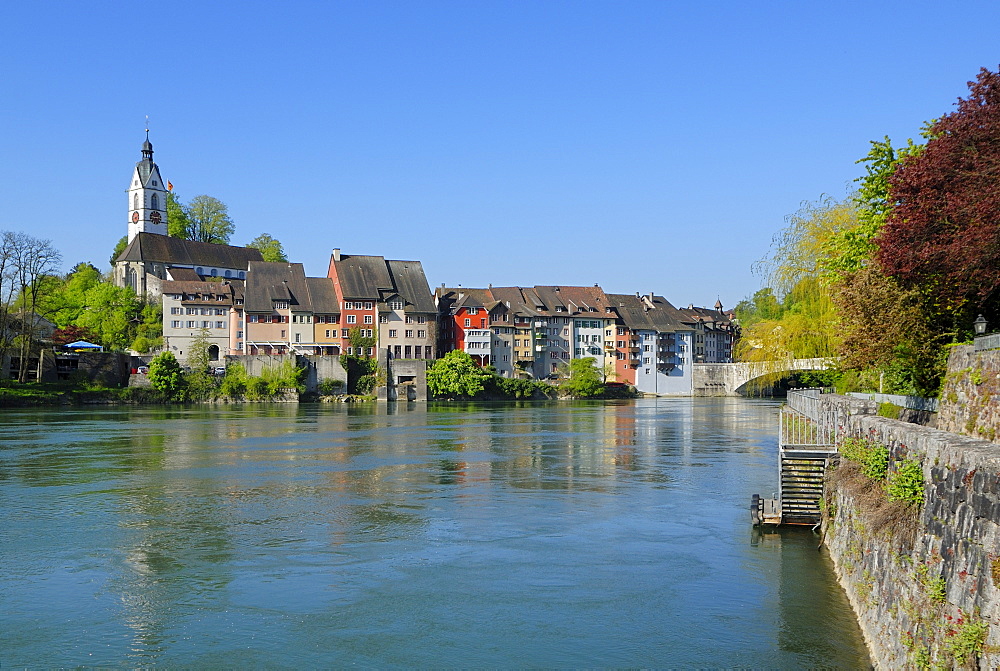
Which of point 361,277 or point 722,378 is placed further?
point 722,378

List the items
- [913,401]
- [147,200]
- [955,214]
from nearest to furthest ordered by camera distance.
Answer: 1. [955,214]
2. [913,401]
3. [147,200]

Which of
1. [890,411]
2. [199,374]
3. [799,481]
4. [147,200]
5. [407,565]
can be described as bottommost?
[407,565]

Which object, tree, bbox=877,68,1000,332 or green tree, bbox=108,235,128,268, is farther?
green tree, bbox=108,235,128,268

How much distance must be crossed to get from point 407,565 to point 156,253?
10308 cm

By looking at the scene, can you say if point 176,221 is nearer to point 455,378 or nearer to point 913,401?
point 455,378

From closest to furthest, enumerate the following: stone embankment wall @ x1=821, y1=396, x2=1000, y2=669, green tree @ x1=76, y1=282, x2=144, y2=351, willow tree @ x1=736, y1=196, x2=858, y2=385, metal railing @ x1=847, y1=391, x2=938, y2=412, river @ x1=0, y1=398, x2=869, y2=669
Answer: stone embankment wall @ x1=821, y1=396, x2=1000, y2=669 < river @ x1=0, y1=398, x2=869, y2=669 < metal railing @ x1=847, y1=391, x2=938, y2=412 < willow tree @ x1=736, y1=196, x2=858, y2=385 < green tree @ x1=76, y1=282, x2=144, y2=351

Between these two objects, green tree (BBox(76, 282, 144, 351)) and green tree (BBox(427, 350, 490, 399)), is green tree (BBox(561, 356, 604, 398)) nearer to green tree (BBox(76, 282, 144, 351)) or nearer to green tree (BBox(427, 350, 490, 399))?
green tree (BBox(427, 350, 490, 399))

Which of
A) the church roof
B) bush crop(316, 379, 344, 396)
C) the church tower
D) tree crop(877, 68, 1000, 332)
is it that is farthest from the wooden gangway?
the church tower

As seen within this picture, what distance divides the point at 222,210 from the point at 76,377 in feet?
186

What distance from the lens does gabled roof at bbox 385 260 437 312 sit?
320 ft

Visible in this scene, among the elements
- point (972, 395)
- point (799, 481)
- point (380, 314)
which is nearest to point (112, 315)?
point (380, 314)

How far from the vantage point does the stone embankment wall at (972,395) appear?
15.6 metres

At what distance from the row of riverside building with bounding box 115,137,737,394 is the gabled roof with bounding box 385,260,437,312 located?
121 mm

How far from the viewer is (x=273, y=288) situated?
318 feet
